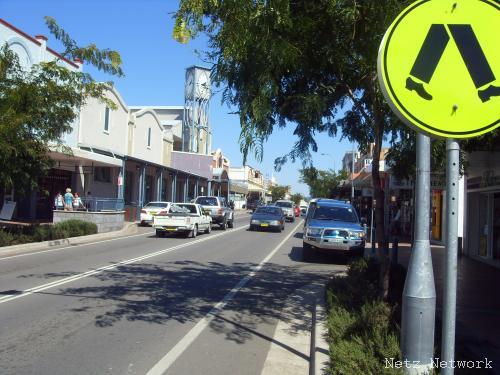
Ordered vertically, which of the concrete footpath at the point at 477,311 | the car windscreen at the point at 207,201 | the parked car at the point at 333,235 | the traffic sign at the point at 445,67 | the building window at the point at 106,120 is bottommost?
the concrete footpath at the point at 477,311

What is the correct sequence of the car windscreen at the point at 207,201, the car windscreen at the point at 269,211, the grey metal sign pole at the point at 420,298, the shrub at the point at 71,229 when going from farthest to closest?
1. the car windscreen at the point at 207,201
2. the car windscreen at the point at 269,211
3. the shrub at the point at 71,229
4. the grey metal sign pole at the point at 420,298

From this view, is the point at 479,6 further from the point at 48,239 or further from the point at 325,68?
the point at 48,239

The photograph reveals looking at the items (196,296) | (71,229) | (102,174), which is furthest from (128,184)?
(196,296)

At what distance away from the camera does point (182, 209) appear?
24.2 meters

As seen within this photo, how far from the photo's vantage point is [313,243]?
15.3 meters

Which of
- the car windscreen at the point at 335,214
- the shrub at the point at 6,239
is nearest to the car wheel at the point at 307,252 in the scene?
the car windscreen at the point at 335,214

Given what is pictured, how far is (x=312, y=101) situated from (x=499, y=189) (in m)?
10.5

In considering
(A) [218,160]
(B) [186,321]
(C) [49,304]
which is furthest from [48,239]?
(A) [218,160]

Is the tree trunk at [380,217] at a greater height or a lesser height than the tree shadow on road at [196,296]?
greater

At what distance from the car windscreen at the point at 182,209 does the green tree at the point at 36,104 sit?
7302 mm

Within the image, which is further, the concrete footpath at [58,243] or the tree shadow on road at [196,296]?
the concrete footpath at [58,243]

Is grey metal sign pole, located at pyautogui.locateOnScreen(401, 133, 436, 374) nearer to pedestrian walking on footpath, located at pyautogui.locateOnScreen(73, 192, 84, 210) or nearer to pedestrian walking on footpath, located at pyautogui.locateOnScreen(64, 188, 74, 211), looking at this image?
pedestrian walking on footpath, located at pyautogui.locateOnScreen(73, 192, 84, 210)

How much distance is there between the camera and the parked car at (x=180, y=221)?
22578 mm

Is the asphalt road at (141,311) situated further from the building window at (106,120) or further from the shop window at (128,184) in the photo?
the shop window at (128,184)
